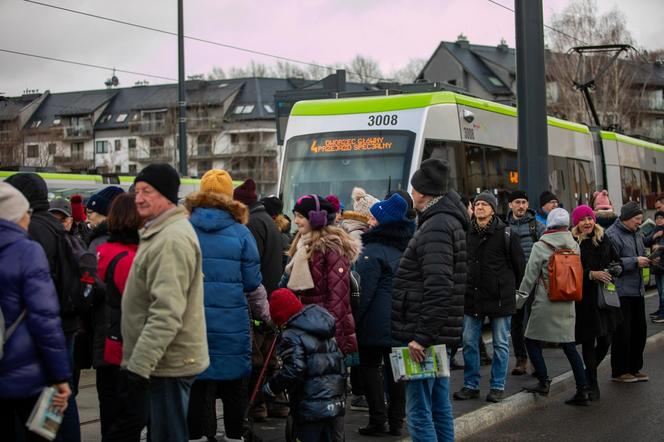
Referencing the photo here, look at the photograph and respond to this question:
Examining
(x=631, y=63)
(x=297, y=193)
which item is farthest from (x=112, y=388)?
(x=631, y=63)

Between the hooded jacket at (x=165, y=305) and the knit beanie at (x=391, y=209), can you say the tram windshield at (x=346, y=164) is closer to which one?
the knit beanie at (x=391, y=209)

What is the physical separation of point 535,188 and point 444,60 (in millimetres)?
79794

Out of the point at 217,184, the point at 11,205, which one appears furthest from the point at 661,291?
the point at 11,205

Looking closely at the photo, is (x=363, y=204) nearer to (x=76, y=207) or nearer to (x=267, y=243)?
(x=267, y=243)

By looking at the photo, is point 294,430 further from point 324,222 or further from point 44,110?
point 44,110

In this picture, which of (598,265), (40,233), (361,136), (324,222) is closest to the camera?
(40,233)

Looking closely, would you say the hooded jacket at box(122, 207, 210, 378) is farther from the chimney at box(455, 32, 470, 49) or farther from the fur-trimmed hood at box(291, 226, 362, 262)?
the chimney at box(455, 32, 470, 49)

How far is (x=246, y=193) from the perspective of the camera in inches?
319

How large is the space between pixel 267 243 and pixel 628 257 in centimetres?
439

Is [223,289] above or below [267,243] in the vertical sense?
below

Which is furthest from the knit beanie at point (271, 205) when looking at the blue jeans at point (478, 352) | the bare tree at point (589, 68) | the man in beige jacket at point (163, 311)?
the bare tree at point (589, 68)

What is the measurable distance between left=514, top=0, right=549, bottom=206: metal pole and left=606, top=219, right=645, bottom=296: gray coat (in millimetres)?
1042

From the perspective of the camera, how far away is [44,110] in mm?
110625

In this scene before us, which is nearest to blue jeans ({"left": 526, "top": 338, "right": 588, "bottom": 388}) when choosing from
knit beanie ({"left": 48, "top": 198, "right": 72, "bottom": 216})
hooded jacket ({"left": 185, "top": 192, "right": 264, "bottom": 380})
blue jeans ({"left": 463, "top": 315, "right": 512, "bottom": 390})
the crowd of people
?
the crowd of people
